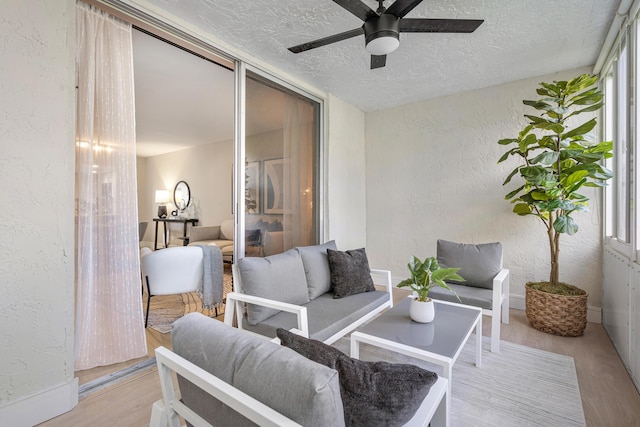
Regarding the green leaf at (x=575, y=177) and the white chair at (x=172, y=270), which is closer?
the green leaf at (x=575, y=177)

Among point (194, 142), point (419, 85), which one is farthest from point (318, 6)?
point (194, 142)

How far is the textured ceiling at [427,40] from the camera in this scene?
2184mm

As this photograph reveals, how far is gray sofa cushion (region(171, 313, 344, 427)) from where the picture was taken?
694mm

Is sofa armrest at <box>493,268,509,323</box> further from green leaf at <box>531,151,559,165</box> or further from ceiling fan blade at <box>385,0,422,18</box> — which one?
ceiling fan blade at <box>385,0,422,18</box>

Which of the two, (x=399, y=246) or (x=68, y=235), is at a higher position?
(x=68, y=235)

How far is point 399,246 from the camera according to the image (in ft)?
14.2

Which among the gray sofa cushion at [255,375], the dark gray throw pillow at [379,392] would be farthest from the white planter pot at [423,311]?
the gray sofa cushion at [255,375]

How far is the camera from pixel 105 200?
6.89 ft

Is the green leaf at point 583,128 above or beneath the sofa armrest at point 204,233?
above

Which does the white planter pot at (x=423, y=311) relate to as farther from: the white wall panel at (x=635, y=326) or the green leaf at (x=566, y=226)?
the green leaf at (x=566, y=226)

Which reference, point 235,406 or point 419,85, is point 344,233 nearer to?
point 419,85

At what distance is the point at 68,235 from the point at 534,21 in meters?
3.61

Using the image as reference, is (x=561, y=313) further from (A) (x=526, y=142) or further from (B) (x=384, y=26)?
(B) (x=384, y=26)

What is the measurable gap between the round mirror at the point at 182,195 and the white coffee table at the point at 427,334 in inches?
226
